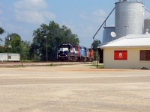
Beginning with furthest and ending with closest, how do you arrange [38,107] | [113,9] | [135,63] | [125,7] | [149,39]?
[113,9], [125,7], [149,39], [135,63], [38,107]

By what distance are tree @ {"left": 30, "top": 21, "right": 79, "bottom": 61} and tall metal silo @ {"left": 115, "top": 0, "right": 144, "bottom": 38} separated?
2148 inches

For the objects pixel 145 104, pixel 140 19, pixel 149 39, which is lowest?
pixel 145 104

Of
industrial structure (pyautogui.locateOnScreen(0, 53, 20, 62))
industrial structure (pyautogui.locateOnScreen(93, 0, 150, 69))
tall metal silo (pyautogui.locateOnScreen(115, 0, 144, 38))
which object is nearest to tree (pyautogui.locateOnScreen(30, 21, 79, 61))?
industrial structure (pyautogui.locateOnScreen(0, 53, 20, 62))

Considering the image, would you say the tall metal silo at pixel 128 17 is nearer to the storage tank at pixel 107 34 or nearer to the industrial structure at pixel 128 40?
the industrial structure at pixel 128 40

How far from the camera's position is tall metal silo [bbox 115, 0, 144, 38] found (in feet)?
174

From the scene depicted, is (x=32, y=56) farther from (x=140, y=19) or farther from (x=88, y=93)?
(x=88, y=93)

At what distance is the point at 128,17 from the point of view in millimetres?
53250

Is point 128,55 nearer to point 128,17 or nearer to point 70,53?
point 128,17

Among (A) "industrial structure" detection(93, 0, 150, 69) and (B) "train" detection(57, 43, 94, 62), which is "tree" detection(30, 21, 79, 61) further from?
(A) "industrial structure" detection(93, 0, 150, 69)

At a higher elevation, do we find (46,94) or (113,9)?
(113,9)

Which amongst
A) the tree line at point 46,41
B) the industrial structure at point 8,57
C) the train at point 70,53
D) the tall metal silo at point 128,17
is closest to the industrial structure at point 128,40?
the tall metal silo at point 128,17

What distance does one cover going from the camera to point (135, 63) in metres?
40.1

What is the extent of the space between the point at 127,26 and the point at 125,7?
2789 mm

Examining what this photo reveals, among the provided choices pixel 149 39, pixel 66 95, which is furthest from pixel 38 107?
pixel 149 39
